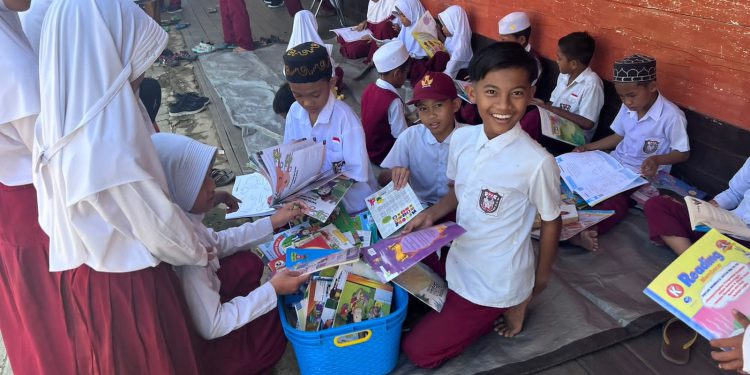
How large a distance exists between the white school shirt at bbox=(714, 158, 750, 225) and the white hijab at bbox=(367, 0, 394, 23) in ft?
13.3

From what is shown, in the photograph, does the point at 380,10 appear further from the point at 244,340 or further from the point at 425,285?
the point at 244,340

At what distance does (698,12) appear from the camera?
2457 mm

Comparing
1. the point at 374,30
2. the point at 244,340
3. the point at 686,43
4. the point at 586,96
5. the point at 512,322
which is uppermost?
the point at 686,43

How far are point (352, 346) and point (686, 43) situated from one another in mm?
2386

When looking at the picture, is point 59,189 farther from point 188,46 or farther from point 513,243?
point 188,46

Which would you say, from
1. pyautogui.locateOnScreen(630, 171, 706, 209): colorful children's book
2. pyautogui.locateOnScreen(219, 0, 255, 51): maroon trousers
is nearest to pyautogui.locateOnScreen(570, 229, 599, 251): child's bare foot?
pyautogui.locateOnScreen(630, 171, 706, 209): colorful children's book

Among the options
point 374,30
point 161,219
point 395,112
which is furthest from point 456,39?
point 161,219

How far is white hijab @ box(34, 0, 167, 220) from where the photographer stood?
120 centimetres

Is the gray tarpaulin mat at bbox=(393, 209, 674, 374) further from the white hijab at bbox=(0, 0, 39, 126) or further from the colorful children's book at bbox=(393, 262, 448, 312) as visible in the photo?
the white hijab at bbox=(0, 0, 39, 126)

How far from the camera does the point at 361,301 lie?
5.88 feet

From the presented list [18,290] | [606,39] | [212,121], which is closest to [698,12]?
[606,39]

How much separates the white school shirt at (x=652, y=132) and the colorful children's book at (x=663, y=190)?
0.08m

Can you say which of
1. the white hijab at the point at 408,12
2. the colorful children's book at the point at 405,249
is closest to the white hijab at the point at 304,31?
the white hijab at the point at 408,12

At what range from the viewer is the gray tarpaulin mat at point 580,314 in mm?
1841
